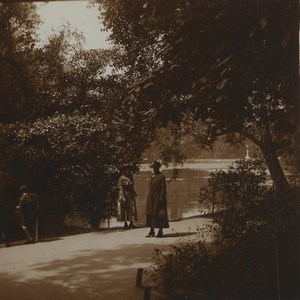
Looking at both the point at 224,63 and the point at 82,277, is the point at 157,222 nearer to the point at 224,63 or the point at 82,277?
the point at 82,277

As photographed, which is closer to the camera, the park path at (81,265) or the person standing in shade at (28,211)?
the park path at (81,265)

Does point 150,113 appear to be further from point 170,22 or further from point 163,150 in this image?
point 163,150

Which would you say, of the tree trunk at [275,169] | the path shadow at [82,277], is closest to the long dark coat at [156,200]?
the path shadow at [82,277]

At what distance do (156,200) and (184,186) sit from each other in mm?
1013

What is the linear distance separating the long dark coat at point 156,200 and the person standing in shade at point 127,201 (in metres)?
0.40

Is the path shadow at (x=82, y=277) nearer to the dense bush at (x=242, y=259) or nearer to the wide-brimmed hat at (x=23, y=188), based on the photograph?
the dense bush at (x=242, y=259)

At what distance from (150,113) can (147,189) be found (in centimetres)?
221

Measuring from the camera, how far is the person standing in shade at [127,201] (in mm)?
7290

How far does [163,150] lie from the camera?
7230 millimetres

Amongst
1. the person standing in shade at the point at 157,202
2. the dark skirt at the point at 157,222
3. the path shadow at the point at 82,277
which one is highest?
the person standing in shade at the point at 157,202

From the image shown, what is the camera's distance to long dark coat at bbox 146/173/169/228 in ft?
23.1

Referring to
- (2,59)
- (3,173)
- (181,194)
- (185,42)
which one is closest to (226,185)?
(181,194)

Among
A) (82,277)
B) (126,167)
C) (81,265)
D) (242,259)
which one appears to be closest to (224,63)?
(242,259)

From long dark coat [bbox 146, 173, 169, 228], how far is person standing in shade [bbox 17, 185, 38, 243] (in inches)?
78.7
